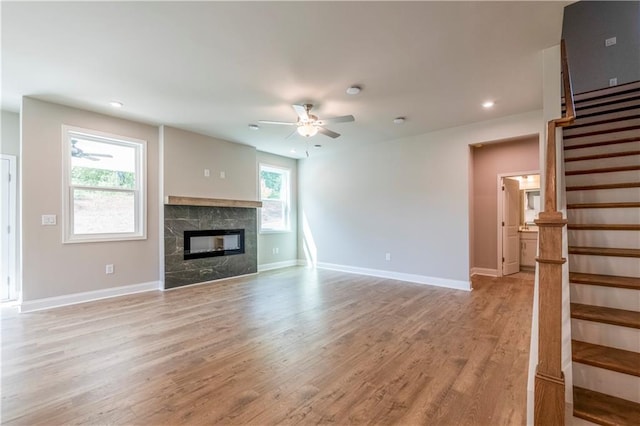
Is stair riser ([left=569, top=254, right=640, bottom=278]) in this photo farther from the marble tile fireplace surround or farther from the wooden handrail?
the marble tile fireplace surround

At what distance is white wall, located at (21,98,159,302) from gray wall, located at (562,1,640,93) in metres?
8.02

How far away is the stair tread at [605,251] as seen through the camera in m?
2.06

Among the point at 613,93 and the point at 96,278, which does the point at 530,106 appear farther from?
the point at 96,278

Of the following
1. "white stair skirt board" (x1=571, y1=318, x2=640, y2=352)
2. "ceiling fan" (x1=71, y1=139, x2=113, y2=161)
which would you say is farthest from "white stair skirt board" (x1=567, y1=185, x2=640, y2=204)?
"ceiling fan" (x1=71, y1=139, x2=113, y2=161)

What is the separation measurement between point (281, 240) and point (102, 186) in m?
3.84

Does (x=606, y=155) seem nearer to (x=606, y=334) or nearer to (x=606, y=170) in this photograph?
(x=606, y=170)

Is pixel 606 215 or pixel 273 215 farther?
pixel 273 215

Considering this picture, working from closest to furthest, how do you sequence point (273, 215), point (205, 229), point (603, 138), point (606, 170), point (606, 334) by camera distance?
point (606, 334) < point (606, 170) < point (603, 138) < point (205, 229) < point (273, 215)

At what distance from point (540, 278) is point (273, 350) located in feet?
7.16

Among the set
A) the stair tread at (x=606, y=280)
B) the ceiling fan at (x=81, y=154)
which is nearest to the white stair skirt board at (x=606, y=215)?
the stair tread at (x=606, y=280)

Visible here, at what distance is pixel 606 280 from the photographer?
2008 mm

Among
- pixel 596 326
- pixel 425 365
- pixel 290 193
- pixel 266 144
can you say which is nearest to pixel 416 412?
pixel 425 365

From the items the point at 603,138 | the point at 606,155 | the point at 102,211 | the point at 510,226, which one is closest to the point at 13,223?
the point at 102,211

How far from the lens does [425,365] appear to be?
240 cm
